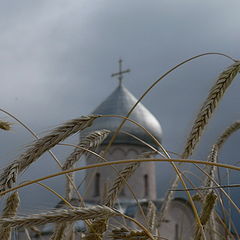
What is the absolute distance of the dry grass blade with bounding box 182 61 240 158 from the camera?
2096 millimetres

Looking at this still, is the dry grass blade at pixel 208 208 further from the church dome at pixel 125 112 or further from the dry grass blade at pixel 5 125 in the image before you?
the church dome at pixel 125 112

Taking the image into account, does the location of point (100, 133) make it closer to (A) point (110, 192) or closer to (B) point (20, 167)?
(A) point (110, 192)

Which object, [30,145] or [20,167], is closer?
[20,167]

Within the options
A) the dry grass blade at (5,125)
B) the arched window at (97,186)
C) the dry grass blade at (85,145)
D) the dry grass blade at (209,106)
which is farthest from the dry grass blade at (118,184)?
the arched window at (97,186)

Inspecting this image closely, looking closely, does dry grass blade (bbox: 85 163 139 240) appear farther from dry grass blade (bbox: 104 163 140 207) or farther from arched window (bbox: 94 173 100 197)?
arched window (bbox: 94 173 100 197)

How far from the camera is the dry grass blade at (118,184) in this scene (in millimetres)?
2207

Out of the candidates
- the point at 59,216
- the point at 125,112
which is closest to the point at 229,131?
the point at 59,216

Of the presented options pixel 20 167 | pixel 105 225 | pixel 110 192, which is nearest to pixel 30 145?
pixel 20 167

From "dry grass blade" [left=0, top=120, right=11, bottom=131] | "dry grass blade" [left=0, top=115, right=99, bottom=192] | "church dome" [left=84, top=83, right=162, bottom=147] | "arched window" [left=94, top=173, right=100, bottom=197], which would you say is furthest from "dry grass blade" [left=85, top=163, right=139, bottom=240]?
"church dome" [left=84, top=83, right=162, bottom=147]

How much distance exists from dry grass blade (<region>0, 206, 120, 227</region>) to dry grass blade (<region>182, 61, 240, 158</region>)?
723 mm

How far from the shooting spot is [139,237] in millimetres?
1686

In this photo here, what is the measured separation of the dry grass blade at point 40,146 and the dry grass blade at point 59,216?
14 centimetres

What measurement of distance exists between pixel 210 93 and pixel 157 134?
24.5 meters

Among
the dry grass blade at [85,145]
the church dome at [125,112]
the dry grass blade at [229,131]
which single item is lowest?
the dry grass blade at [85,145]
